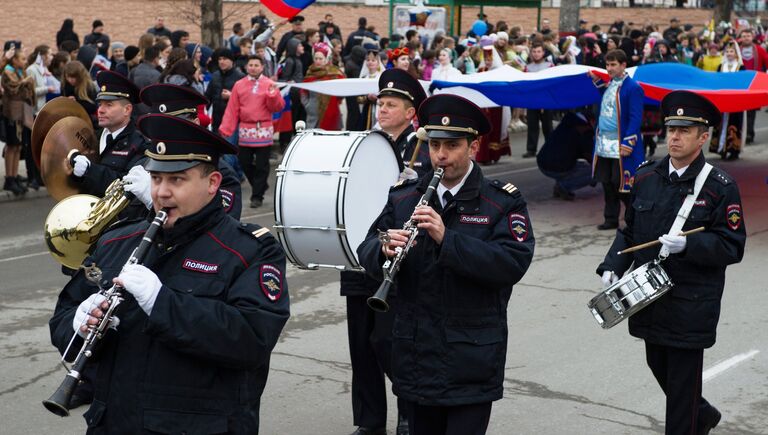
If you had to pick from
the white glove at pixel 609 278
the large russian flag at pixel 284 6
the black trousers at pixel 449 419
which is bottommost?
the black trousers at pixel 449 419

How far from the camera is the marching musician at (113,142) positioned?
7047 millimetres

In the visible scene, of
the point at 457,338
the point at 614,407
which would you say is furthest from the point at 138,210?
the point at 614,407

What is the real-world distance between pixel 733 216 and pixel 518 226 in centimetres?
151

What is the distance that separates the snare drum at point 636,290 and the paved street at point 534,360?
1.09m

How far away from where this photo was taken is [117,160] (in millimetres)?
7082

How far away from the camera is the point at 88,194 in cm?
720

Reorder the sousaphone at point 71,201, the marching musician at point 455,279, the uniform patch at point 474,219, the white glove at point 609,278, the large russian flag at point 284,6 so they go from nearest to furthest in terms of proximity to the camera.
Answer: the marching musician at point 455,279
the uniform patch at point 474,219
the white glove at point 609,278
the sousaphone at point 71,201
the large russian flag at point 284,6

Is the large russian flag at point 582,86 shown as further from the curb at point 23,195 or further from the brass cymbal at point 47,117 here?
the brass cymbal at point 47,117

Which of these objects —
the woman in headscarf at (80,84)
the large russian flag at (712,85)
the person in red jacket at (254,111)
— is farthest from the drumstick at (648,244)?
the woman in headscarf at (80,84)

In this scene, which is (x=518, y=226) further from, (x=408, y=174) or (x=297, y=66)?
(x=297, y=66)

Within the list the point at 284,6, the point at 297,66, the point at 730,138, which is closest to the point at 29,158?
the point at 297,66

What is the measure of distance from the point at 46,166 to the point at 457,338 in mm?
3595

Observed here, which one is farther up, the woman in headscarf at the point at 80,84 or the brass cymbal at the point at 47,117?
the brass cymbal at the point at 47,117

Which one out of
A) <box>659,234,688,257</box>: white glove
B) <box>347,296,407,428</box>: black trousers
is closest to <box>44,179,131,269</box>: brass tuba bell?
<box>347,296,407,428</box>: black trousers
